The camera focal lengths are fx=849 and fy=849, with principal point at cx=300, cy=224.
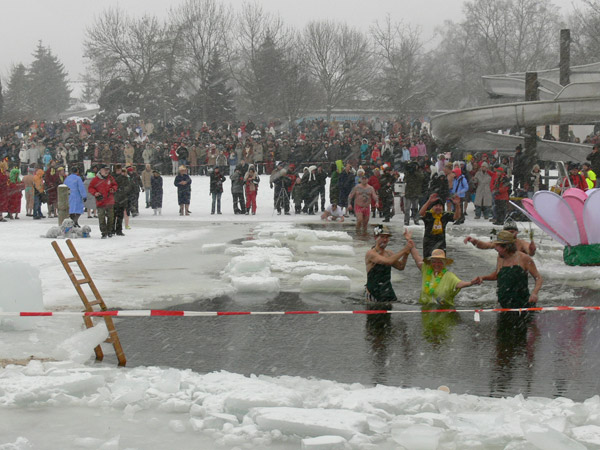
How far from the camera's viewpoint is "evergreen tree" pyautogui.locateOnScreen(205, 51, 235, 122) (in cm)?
5797

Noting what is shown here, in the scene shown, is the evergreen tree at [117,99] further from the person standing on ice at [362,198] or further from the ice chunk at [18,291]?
the ice chunk at [18,291]

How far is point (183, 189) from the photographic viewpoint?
2617 cm

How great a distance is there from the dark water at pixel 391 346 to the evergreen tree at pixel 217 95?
47.9 metres

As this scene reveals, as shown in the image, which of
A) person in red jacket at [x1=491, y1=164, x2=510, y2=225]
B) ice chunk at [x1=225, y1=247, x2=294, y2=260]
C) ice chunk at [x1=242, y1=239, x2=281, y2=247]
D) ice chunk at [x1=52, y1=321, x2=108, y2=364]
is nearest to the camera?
ice chunk at [x1=52, y1=321, x2=108, y2=364]

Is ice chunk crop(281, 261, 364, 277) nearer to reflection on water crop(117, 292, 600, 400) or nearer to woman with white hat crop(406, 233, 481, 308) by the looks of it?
reflection on water crop(117, 292, 600, 400)

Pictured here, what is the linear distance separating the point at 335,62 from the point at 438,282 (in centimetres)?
6147

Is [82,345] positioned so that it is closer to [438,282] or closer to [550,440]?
[550,440]

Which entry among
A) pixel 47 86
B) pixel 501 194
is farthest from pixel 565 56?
pixel 47 86

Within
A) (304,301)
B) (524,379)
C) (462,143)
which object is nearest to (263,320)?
(304,301)

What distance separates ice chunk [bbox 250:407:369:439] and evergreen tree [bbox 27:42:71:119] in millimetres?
88459

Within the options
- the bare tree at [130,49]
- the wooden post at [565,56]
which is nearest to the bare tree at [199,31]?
the bare tree at [130,49]

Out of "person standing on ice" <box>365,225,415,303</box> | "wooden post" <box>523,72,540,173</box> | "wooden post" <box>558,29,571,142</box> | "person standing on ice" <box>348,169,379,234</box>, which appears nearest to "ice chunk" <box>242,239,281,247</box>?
"person standing on ice" <box>348,169,379,234</box>

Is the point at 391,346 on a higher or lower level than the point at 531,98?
lower

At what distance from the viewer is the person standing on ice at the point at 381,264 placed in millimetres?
10539
